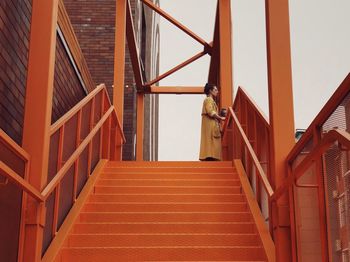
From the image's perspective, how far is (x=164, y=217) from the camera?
696cm

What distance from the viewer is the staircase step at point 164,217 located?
691cm

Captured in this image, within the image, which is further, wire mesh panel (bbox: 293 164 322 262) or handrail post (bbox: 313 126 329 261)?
wire mesh panel (bbox: 293 164 322 262)

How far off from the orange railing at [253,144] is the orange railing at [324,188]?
77cm

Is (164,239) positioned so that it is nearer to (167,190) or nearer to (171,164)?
(167,190)

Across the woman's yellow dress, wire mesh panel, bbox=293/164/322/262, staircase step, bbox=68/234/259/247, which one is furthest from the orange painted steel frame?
wire mesh panel, bbox=293/164/322/262

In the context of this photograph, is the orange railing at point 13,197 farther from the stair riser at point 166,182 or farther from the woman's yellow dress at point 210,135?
the woman's yellow dress at point 210,135

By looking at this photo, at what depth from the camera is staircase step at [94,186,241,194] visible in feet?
25.6

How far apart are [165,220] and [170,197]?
637 mm

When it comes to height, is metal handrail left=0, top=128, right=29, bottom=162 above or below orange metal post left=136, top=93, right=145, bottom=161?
below

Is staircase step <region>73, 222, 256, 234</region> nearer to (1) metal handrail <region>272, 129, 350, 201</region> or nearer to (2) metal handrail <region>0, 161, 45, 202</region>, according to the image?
(1) metal handrail <region>272, 129, 350, 201</region>

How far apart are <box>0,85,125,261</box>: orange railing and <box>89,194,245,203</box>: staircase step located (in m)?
0.34

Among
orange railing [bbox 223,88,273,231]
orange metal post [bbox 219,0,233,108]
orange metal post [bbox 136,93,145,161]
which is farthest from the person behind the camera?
orange metal post [bbox 136,93,145,161]

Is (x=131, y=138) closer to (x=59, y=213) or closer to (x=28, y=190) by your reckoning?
(x=59, y=213)

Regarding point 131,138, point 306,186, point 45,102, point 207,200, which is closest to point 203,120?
point 207,200
